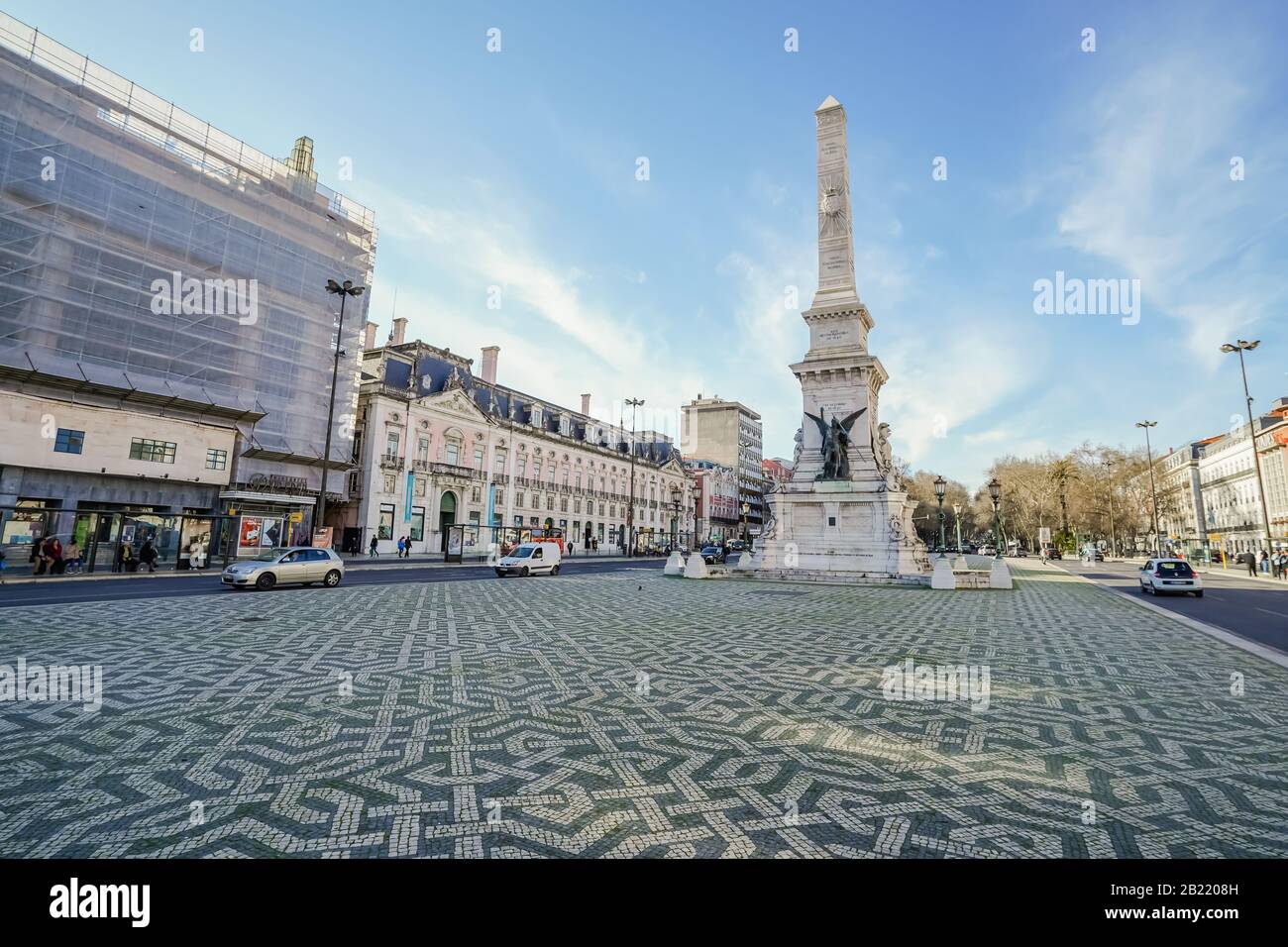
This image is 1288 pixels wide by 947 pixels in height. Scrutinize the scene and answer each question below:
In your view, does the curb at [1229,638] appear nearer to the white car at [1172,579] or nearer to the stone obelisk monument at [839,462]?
the white car at [1172,579]

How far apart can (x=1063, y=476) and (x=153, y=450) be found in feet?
271

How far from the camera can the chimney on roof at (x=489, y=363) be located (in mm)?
56812

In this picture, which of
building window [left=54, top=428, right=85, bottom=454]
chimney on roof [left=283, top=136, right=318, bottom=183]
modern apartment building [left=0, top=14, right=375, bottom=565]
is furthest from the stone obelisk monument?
chimney on roof [left=283, top=136, right=318, bottom=183]

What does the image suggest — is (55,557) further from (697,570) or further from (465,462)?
(465,462)

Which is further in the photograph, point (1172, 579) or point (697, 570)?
point (697, 570)

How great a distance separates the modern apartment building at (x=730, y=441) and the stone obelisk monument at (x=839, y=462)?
227 feet

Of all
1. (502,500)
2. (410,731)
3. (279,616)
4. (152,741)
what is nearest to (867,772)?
(410,731)

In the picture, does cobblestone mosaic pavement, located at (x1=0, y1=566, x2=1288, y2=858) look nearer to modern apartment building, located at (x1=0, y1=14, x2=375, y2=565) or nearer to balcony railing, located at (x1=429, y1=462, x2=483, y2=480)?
modern apartment building, located at (x1=0, y1=14, x2=375, y2=565)

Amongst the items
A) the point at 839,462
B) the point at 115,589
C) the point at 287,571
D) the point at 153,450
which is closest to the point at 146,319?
the point at 153,450

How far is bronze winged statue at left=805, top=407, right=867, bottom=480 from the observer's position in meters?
24.2

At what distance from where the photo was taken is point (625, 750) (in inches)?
175

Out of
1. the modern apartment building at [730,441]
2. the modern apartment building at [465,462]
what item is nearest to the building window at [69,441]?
the modern apartment building at [465,462]

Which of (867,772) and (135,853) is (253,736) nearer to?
(135,853)

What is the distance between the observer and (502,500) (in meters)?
53.2
